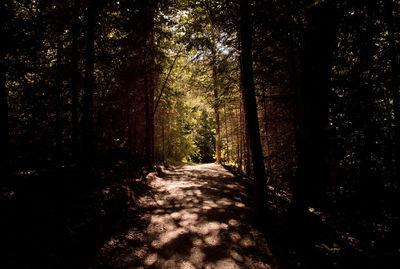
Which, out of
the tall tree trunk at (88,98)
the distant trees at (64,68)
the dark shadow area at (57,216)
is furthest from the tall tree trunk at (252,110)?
the tall tree trunk at (88,98)

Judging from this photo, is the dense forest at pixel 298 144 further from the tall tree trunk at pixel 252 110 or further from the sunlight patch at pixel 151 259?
the sunlight patch at pixel 151 259

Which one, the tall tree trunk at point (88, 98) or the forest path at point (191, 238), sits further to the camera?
the tall tree trunk at point (88, 98)

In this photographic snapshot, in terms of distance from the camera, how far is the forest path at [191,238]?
3336 millimetres

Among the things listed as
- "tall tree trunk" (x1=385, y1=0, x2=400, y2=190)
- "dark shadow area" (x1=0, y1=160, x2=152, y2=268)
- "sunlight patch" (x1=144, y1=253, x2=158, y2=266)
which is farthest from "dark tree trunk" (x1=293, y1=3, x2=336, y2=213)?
"dark shadow area" (x1=0, y1=160, x2=152, y2=268)

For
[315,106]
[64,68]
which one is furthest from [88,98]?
[315,106]

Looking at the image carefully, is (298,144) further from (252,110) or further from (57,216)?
(57,216)

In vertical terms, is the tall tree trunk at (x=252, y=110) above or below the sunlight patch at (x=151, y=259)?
above

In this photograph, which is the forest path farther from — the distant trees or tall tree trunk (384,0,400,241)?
the distant trees

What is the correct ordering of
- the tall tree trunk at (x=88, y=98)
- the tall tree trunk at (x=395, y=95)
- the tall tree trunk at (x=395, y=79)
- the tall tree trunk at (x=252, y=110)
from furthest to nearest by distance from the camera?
the tall tree trunk at (x=88, y=98), the tall tree trunk at (x=252, y=110), the tall tree trunk at (x=395, y=79), the tall tree trunk at (x=395, y=95)

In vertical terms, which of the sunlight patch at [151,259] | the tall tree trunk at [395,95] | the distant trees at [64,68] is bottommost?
the sunlight patch at [151,259]

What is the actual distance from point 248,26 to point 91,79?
549 cm

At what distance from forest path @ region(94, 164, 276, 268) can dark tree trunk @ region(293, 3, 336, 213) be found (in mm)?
1602

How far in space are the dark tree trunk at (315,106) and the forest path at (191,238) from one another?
5.26 feet

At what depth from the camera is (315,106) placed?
4434mm
